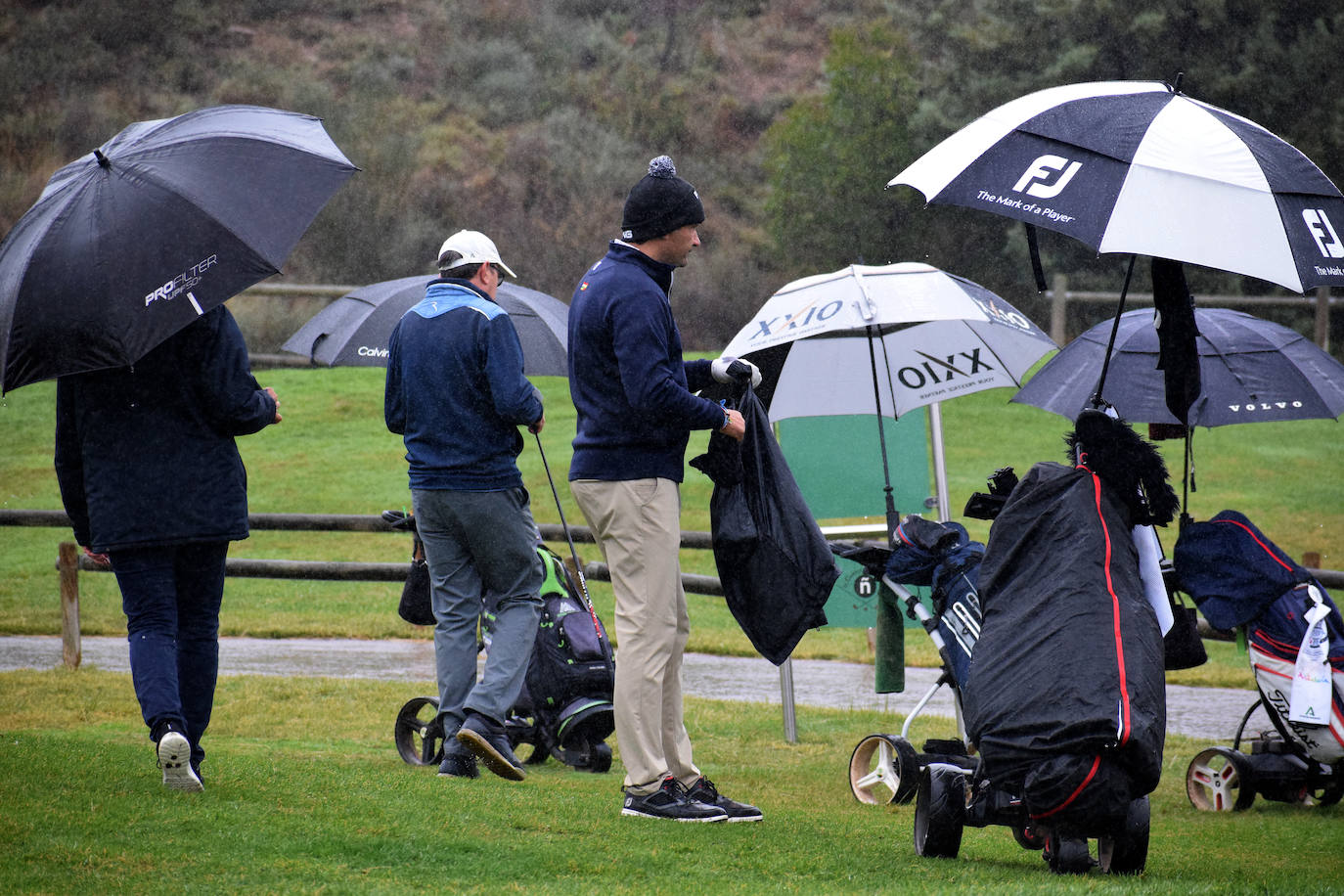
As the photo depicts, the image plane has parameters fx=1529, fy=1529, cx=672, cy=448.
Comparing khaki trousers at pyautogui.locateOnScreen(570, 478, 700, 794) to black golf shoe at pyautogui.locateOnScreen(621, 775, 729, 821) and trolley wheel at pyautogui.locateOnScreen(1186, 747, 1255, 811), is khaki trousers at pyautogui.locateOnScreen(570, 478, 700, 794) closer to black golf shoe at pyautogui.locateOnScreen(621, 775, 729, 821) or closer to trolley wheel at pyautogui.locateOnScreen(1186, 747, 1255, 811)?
black golf shoe at pyautogui.locateOnScreen(621, 775, 729, 821)

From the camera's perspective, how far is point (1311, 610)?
5652 millimetres

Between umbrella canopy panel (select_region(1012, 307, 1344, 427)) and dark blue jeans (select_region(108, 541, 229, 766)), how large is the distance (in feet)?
11.0

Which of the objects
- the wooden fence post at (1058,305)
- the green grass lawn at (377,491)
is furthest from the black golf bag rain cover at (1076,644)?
the wooden fence post at (1058,305)

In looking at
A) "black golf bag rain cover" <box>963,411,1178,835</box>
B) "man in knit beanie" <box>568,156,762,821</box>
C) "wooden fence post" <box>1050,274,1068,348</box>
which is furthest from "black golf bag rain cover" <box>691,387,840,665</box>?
"wooden fence post" <box>1050,274,1068,348</box>

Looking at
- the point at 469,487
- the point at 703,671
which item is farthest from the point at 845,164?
the point at 469,487

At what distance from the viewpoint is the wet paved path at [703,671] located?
8.69 meters

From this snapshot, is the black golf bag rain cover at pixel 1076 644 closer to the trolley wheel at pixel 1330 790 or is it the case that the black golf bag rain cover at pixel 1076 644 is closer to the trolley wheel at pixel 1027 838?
the trolley wheel at pixel 1027 838

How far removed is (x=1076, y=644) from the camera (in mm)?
3975

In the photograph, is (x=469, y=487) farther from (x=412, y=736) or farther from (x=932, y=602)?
(x=932, y=602)

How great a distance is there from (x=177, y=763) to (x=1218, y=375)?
14.2 feet

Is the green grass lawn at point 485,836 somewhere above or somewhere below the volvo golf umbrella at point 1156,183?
below

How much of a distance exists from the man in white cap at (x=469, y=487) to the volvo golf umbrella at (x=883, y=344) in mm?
1002

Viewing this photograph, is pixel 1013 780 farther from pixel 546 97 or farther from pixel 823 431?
pixel 546 97

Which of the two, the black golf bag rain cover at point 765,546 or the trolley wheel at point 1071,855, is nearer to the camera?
the trolley wheel at point 1071,855
